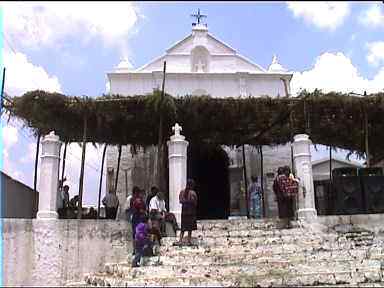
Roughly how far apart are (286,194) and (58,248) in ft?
18.6

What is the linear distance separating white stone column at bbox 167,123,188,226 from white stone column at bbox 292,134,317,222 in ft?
9.96

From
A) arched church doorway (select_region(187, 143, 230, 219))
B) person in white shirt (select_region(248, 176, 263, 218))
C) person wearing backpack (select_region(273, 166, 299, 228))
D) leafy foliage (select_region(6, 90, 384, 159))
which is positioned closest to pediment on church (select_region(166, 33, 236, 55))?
arched church doorway (select_region(187, 143, 230, 219))

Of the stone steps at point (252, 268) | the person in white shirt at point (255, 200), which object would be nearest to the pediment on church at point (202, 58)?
the person in white shirt at point (255, 200)

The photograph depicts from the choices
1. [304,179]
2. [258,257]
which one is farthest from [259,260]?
[304,179]

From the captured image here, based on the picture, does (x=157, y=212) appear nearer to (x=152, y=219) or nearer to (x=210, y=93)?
(x=152, y=219)

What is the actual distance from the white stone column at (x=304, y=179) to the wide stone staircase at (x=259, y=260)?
52 centimetres

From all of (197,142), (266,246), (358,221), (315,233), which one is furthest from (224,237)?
(197,142)

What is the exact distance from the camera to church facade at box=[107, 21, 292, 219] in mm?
20266

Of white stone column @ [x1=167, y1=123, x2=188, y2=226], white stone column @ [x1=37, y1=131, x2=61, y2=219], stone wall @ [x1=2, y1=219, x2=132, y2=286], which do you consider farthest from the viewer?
white stone column @ [x1=167, y1=123, x2=188, y2=226]

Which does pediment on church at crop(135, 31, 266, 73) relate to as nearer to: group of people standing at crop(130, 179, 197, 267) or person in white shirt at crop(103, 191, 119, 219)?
person in white shirt at crop(103, 191, 119, 219)

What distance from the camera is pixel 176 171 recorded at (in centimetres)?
1341

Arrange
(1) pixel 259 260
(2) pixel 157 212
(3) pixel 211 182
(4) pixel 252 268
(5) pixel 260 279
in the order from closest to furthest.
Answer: (5) pixel 260 279 → (4) pixel 252 268 → (1) pixel 259 260 → (2) pixel 157 212 → (3) pixel 211 182

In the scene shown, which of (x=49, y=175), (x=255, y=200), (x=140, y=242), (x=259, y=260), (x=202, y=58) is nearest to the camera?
(x=259, y=260)

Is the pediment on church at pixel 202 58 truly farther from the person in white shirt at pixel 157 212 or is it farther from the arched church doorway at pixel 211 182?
the person in white shirt at pixel 157 212
